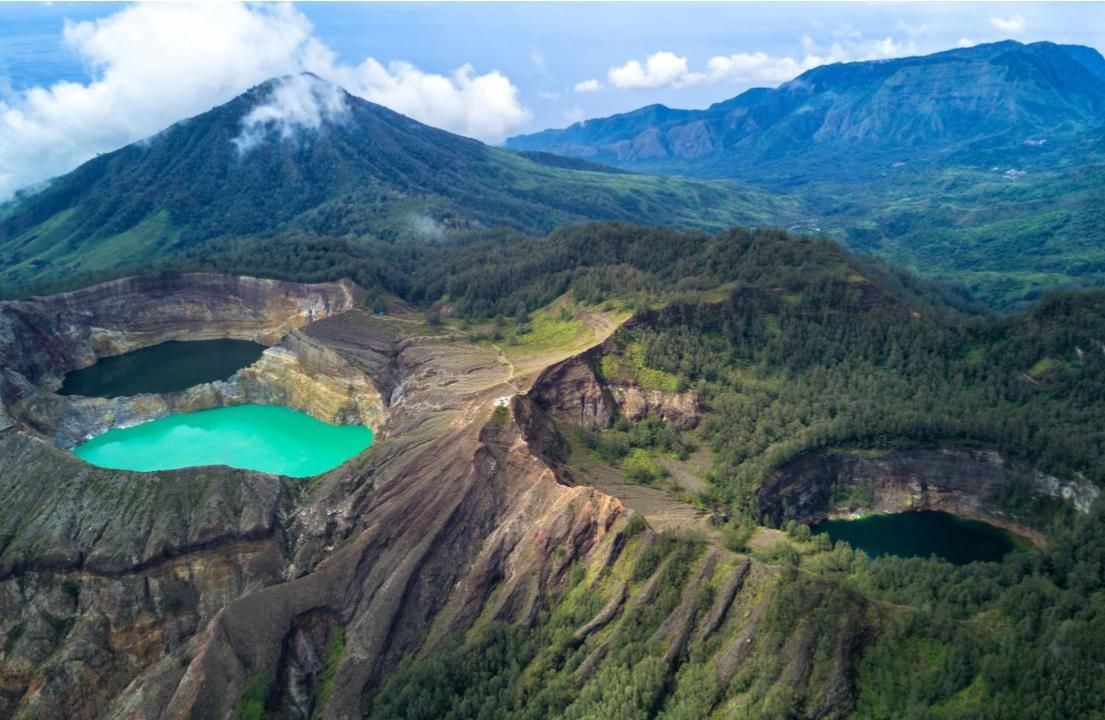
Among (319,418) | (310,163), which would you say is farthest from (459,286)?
(310,163)

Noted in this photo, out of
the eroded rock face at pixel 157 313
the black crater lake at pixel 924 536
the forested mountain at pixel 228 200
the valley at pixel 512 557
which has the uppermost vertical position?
the forested mountain at pixel 228 200

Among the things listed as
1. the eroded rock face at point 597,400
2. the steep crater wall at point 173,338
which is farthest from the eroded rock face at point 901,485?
the steep crater wall at point 173,338

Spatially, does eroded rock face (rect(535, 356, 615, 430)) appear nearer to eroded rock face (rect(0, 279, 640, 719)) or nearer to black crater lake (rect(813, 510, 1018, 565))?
eroded rock face (rect(0, 279, 640, 719))

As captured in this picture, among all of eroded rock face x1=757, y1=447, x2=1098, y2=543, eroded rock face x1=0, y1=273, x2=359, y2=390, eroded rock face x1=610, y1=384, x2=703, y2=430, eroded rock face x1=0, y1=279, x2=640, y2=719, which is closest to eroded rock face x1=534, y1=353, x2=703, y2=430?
eroded rock face x1=610, y1=384, x2=703, y2=430

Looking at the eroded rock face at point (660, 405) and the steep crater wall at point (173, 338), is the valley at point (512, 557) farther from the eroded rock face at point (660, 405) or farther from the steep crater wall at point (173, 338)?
the steep crater wall at point (173, 338)

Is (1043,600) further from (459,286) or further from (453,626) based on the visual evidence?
(459,286)

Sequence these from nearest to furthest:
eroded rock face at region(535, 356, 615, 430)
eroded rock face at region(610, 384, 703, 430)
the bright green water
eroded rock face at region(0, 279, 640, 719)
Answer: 1. eroded rock face at region(0, 279, 640, 719)
2. eroded rock face at region(535, 356, 615, 430)
3. the bright green water
4. eroded rock face at region(610, 384, 703, 430)

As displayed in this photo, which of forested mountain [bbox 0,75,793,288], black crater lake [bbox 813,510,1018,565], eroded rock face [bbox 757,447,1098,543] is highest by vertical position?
forested mountain [bbox 0,75,793,288]

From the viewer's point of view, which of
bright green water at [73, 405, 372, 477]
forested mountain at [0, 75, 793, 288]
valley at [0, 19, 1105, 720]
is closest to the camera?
valley at [0, 19, 1105, 720]
